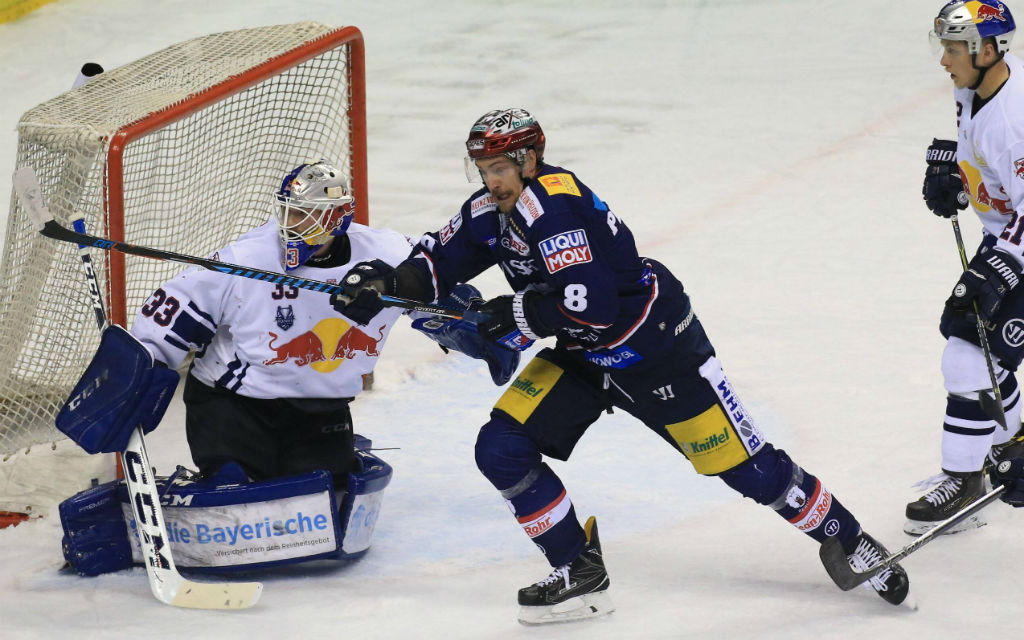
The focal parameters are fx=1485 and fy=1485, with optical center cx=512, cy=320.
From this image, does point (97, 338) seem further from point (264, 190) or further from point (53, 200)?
point (264, 190)

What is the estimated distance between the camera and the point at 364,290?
3283 millimetres

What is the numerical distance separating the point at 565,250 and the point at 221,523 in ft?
3.51

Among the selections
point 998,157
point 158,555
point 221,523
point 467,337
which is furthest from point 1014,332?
point 158,555

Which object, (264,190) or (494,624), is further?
(264,190)

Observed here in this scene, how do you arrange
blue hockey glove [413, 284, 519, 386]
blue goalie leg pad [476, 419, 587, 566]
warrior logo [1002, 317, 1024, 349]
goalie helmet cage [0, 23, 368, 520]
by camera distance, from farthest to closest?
goalie helmet cage [0, 23, 368, 520] < blue hockey glove [413, 284, 519, 386] < warrior logo [1002, 317, 1024, 349] < blue goalie leg pad [476, 419, 587, 566]

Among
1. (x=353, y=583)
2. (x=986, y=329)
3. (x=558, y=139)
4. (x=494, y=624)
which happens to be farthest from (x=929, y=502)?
(x=558, y=139)

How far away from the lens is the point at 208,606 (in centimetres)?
331

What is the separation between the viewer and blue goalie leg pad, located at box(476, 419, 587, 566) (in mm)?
3256

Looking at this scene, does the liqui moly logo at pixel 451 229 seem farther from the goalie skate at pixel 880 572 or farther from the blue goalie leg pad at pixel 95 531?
the goalie skate at pixel 880 572

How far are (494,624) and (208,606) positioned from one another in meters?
0.64

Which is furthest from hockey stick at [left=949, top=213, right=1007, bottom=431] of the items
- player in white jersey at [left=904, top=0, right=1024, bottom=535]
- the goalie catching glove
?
the goalie catching glove

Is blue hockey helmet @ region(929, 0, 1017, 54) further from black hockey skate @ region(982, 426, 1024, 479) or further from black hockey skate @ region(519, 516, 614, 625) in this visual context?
black hockey skate @ region(519, 516, 614, 625)

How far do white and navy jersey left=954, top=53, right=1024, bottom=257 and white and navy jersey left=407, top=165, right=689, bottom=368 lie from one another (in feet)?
2.61

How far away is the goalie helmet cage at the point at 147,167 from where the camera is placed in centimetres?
385
